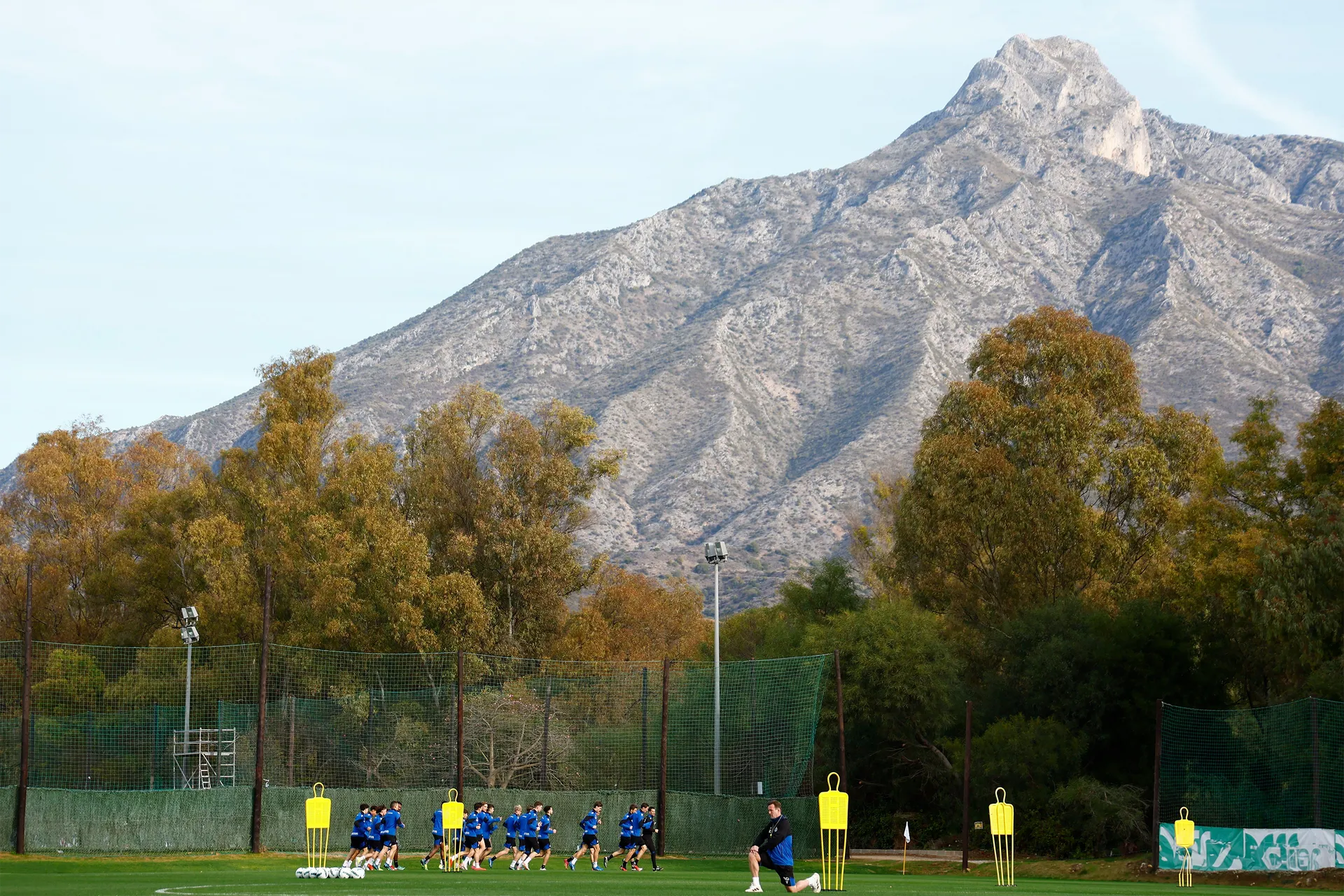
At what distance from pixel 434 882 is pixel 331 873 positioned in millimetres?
2265

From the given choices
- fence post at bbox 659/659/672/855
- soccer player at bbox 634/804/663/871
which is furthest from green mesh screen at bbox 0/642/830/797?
soccer player at bbox 634/804/663/871

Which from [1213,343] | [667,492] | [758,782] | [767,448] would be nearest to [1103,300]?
[1213,343]

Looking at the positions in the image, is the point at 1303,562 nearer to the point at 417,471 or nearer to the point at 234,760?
the point at 234,760

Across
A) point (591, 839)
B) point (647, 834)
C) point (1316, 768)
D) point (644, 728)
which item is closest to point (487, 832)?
point (591, 839)

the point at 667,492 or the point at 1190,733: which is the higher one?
the point at 667,492

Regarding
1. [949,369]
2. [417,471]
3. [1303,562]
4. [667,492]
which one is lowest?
[1303,562]

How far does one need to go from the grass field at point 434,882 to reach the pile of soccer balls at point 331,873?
362mm

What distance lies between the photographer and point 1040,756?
42.3 meters

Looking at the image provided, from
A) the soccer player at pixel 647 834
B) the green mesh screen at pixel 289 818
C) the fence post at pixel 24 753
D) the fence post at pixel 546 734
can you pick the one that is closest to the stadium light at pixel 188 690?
the green mesh screen at pixel 289 818

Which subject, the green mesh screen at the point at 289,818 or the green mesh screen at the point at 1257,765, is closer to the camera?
the green mesh screen at the point at 289,818

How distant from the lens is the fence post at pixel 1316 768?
101 feet

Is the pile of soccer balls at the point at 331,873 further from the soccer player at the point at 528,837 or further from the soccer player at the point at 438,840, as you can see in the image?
the soccer player at the point at 528,837

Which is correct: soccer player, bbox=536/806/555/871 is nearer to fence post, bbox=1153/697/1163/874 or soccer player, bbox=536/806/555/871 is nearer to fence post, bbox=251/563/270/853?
fence post, bbox=251/563/270/853

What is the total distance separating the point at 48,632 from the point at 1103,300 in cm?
16355
